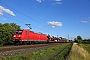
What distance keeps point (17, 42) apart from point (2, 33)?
5.26 metres

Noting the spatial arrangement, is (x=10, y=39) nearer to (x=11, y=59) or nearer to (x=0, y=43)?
(x=0, y=43)

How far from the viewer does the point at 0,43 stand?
1469 inches

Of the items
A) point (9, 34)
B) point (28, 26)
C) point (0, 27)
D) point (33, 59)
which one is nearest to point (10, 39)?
point (9, 34)

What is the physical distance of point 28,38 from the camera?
4331 cm

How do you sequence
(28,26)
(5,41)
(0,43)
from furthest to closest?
(28,26) < (5,41) < (0,43)

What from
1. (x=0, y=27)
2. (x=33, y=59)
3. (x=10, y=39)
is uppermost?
(x=0, y=27)

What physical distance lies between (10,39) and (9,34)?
4.34 ft

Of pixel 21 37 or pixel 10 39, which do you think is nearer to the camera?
pixel 21 37

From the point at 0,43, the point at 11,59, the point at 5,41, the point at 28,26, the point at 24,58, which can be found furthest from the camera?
the point at 28,26

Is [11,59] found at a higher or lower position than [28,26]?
lower

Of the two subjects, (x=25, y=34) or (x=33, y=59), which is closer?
(x=33, y=59)

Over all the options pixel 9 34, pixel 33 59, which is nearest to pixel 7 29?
pixel 9 34

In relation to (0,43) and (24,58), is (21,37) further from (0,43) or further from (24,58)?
(24,58)

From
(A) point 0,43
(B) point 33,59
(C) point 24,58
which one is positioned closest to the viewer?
(C) point 24,58
